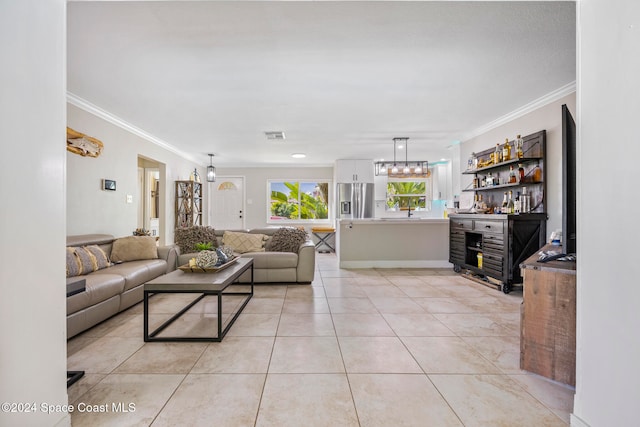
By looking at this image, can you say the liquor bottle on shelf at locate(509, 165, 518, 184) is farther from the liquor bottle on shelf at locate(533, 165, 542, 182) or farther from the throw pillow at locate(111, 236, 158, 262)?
the throw pillow at locate(111, 236, 158, 262)

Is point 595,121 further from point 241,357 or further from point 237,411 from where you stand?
point 241,357

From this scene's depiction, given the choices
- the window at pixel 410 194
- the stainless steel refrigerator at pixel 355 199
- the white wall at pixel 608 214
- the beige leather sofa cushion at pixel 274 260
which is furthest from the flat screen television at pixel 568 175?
the window at pixel 410 194

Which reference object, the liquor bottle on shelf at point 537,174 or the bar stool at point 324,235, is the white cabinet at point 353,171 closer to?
the bar stool at point 324,235

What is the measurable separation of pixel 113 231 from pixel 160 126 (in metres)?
1.75

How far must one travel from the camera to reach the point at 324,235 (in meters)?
7.77

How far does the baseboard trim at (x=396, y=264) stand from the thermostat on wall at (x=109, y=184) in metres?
3.81

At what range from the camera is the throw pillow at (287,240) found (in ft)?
13.8

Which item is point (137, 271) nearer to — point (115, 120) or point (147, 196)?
point (115, 120)

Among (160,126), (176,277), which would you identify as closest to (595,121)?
(176,277)

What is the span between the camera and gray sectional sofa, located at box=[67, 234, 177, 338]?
2.31m

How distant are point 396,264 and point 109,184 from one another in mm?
4767

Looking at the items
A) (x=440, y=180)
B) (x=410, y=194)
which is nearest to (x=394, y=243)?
(x=410, y=194)

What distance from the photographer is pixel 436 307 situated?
3119 millimetres

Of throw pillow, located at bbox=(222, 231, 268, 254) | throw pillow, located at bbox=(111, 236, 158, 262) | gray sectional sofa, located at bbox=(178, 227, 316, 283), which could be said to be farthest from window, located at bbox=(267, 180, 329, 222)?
throw pillow, located at bbox=(111, 236, 158, 262)
